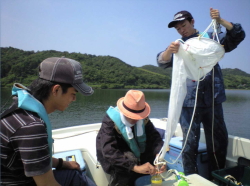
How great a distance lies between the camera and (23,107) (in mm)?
1053

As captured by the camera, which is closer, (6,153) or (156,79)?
(6,153)

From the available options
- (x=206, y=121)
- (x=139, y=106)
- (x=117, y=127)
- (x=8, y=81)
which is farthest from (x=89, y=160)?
(x=8, y=81)

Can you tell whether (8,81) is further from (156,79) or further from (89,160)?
(89,160)

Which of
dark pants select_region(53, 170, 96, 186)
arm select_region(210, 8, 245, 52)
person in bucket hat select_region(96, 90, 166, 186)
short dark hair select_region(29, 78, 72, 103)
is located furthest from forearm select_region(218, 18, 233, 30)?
dark pants select_region(53, 170, 96, 186)

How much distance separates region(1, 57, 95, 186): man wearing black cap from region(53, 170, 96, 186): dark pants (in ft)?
1.12

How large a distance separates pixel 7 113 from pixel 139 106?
4.21 ft

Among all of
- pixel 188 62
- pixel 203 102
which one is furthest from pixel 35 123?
pixel 203 102

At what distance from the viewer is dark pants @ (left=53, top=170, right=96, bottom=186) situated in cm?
149

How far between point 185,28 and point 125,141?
1498 millimetres

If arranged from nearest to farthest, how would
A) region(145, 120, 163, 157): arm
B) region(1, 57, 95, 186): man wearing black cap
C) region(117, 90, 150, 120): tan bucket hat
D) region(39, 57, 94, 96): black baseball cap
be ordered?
region(1, 57, 95, 186): man wearing black cap
region(39, 57, 94, 96): black baseball cap
region(117, 90, 150, 120): tan bucket hat
region(145, 120, 163, 157): arm

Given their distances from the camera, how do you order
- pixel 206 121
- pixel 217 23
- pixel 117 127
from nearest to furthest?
pixel 217 23
pixel 117 127
pixel 206 121

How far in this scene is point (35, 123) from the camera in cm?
102

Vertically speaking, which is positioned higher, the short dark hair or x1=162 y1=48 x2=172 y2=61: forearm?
x1=162 y1=48 x2=172 y2=61: forearm

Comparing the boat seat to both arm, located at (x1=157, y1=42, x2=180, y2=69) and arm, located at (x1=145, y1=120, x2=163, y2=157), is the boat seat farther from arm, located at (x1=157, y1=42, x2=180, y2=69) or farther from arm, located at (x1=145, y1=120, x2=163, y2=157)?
arm, located at (x1=157, y1=42, x2=180, y2=69)
